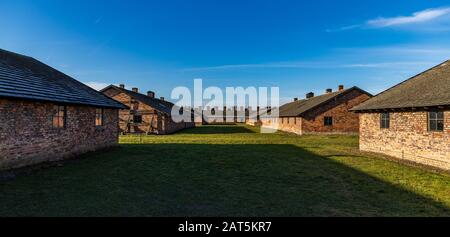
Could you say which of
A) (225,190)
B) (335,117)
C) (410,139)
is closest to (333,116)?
(335,117)

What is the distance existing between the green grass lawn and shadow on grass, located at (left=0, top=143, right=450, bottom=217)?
0.02m

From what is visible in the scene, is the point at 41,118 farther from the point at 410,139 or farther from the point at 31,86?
the point at 410,139

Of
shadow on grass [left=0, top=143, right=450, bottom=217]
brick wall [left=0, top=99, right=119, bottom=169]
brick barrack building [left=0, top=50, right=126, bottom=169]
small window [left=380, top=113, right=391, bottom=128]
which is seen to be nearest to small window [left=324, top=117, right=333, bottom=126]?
small window [left=380, top=113, right=391, bottom=128]

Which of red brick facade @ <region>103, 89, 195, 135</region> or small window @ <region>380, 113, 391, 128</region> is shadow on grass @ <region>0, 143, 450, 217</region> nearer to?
small window @ <region>380, 113, 391, 128</region>

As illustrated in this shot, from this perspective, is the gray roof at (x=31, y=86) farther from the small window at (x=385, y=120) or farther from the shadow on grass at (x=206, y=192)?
the small window at (x=385, y=120)

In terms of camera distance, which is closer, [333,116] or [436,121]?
[436,121]

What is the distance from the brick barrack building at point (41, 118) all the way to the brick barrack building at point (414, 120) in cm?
1662

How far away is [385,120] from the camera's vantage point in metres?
16.2

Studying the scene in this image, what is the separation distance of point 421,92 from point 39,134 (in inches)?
725

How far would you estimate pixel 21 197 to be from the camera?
7.20 meters

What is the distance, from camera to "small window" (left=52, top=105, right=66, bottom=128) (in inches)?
526

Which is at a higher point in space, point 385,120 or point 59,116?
point 59,116
